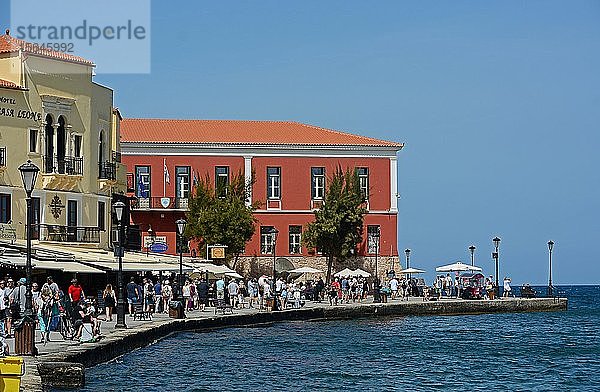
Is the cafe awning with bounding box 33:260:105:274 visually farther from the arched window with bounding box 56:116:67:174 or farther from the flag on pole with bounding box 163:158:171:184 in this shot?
the flag on pole with bounding box 163:158:171:184

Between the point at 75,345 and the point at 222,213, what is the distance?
37.3m

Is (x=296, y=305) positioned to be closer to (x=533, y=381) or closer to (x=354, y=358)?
(x=354, y=358)

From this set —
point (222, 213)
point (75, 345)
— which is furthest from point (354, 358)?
point (222, 213)

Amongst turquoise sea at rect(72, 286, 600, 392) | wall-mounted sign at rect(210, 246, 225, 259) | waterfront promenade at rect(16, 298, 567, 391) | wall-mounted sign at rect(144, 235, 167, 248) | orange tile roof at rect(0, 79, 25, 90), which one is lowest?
turquoise sea at rect(72, 286, 600, 392)

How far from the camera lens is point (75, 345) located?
2841 centimetres

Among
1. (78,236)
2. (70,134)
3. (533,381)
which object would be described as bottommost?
(533,381)

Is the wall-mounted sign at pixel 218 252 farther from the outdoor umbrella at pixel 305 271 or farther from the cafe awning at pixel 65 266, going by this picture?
the cafe awning at pixel 65 266

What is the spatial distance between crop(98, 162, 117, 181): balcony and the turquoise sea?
33.2 feet

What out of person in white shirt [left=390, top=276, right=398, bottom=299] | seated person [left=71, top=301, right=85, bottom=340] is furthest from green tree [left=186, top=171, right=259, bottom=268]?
seated person [left=71, top=301, right=85, bottom=340]

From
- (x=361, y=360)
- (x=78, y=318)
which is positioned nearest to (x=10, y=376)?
(x=78, y=318)

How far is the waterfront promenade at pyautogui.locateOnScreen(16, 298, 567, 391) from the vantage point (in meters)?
23.0

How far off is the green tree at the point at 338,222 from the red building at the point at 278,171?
3.47 feet

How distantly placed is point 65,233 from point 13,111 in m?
5.23

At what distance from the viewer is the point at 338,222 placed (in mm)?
68688
